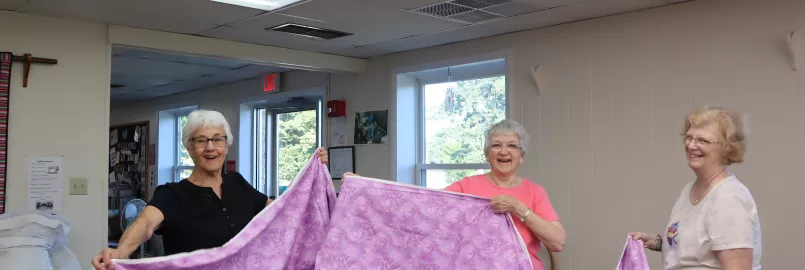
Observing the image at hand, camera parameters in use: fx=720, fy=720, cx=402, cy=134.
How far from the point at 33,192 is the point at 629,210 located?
356cm

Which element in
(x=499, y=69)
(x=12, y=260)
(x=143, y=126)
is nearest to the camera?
(x=12, y=260)

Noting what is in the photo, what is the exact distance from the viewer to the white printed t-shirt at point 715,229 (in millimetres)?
2090

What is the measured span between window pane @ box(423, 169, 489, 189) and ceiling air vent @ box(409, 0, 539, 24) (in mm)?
1463

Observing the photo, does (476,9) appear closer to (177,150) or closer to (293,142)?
(293,142)

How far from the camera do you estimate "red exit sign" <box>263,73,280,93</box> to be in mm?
6832

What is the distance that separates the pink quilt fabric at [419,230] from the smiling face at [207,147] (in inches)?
17.9

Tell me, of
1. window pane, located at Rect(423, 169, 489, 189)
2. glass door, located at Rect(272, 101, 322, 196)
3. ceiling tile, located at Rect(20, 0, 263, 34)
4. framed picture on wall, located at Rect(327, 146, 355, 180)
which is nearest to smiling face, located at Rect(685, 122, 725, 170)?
ceiling tile, located at Rect(20, 0, 263, 34)

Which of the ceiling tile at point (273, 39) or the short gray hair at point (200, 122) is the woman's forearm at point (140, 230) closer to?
the short gray hair at point (200, 122)

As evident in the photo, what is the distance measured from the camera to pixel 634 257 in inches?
95.3

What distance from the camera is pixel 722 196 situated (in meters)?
2.15

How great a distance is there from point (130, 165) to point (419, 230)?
7.69 metres

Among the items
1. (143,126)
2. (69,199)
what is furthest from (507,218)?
(143,126)

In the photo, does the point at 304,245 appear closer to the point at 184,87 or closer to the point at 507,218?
the point at 507,218

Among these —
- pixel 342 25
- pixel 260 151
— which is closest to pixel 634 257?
pixel 342 25
